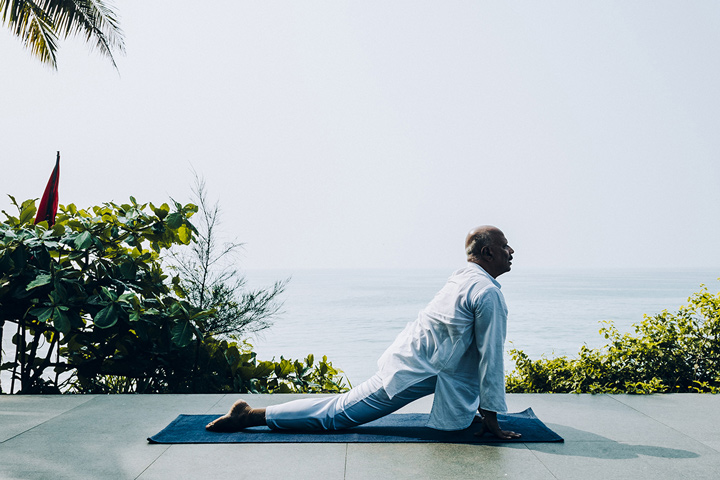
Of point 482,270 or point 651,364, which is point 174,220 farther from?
point 651,364

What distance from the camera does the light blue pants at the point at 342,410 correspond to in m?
3.18

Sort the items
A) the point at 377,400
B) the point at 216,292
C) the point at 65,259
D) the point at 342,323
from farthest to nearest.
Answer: the point at 342,323 < the point at 216,292 < the point at 65,259 < the point at 377,400

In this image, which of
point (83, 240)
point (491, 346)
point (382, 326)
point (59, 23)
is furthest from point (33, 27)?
point (382, 326)

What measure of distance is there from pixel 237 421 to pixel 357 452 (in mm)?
765

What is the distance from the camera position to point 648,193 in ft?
228

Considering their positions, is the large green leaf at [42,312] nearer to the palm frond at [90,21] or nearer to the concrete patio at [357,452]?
the concrete patio at [357,452]

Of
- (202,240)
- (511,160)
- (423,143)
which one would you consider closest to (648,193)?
(511,160)

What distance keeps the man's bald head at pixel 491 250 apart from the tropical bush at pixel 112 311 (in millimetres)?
2170

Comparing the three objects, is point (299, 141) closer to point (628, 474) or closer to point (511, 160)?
point (511, 160)

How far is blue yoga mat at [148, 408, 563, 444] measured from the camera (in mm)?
3096

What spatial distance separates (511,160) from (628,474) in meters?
59.4

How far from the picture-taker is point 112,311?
4250 mm

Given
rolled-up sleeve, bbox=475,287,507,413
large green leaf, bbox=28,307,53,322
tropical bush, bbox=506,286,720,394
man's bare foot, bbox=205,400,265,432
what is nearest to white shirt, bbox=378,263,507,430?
rolled-up sleeve, bbox=475,287,507,413

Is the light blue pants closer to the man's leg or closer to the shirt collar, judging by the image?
the man's leg
